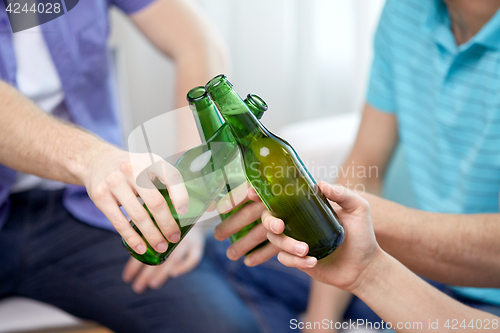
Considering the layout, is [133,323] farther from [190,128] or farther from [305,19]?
[305,19]

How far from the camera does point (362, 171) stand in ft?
3.29

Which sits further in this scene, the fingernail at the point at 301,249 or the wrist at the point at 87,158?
the wrist at the point at 87,158

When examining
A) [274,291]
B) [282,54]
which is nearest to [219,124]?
[274,291]

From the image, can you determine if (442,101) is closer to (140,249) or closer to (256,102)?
(256,102)

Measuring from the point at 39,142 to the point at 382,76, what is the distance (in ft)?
2.48

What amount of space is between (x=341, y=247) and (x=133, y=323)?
1.77 feet

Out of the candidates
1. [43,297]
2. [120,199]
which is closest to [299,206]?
[120,199]

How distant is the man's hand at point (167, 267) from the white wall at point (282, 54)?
87cm

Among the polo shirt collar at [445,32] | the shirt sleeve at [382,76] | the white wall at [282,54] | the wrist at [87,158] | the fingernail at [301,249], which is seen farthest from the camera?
the white wall at [282,54]

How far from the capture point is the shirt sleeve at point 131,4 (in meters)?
1.05

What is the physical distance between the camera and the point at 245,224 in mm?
581

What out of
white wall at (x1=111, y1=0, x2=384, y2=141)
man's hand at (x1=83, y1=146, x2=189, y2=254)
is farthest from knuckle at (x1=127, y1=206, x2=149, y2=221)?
white wall at (x1=111, y1=0, x2=384, y2=141)

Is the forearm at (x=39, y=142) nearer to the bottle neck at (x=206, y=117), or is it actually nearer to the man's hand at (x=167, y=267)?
the bottle neck at (x=206, y=117)

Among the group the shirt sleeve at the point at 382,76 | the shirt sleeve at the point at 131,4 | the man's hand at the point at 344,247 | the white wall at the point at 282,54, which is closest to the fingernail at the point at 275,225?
the man's hand at the point at 344,247
